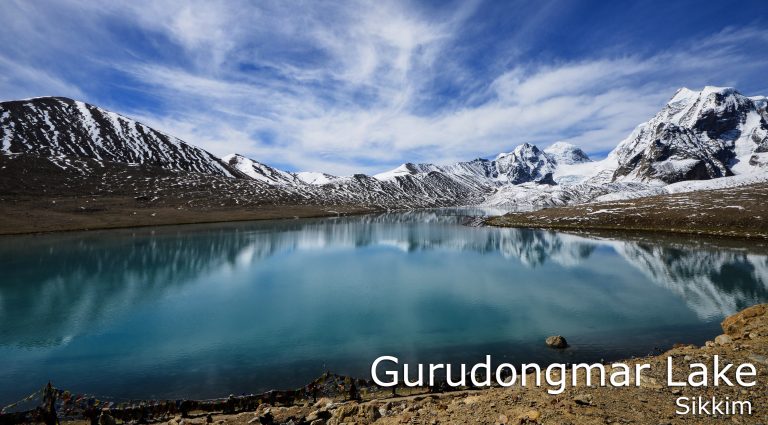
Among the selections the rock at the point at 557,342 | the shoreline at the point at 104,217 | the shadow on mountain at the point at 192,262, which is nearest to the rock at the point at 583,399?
the rock at the point at 557,342

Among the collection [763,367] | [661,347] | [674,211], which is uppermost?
[674,211]

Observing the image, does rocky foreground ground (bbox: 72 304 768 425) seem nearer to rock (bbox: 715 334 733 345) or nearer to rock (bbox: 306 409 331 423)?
rock (bbox: 306 409 331 423)

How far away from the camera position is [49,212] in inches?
4739

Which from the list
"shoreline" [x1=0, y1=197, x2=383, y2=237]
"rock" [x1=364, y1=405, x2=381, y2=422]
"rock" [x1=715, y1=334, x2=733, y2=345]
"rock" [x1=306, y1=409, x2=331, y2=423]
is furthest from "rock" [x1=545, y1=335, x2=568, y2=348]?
"shoreline" [x1=0, y1=197, x2=383, y2=237]

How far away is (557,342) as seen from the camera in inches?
1030

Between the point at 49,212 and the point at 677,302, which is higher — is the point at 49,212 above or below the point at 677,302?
above

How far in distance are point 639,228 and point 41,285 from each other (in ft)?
403

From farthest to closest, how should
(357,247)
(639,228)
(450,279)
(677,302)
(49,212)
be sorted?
(49,212) < (639,228) < (357,247) < (450,279) < (677,302)

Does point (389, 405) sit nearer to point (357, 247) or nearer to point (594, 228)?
point (357, 247)

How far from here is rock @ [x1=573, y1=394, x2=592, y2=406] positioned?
12.2m

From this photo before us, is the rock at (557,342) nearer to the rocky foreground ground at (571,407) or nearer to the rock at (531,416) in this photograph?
the rocky foreground ground at (571,407)

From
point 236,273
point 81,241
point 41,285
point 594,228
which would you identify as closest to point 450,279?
point 236,273

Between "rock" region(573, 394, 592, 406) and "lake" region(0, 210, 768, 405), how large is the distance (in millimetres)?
→ 12256

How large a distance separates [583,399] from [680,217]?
11075 cm
